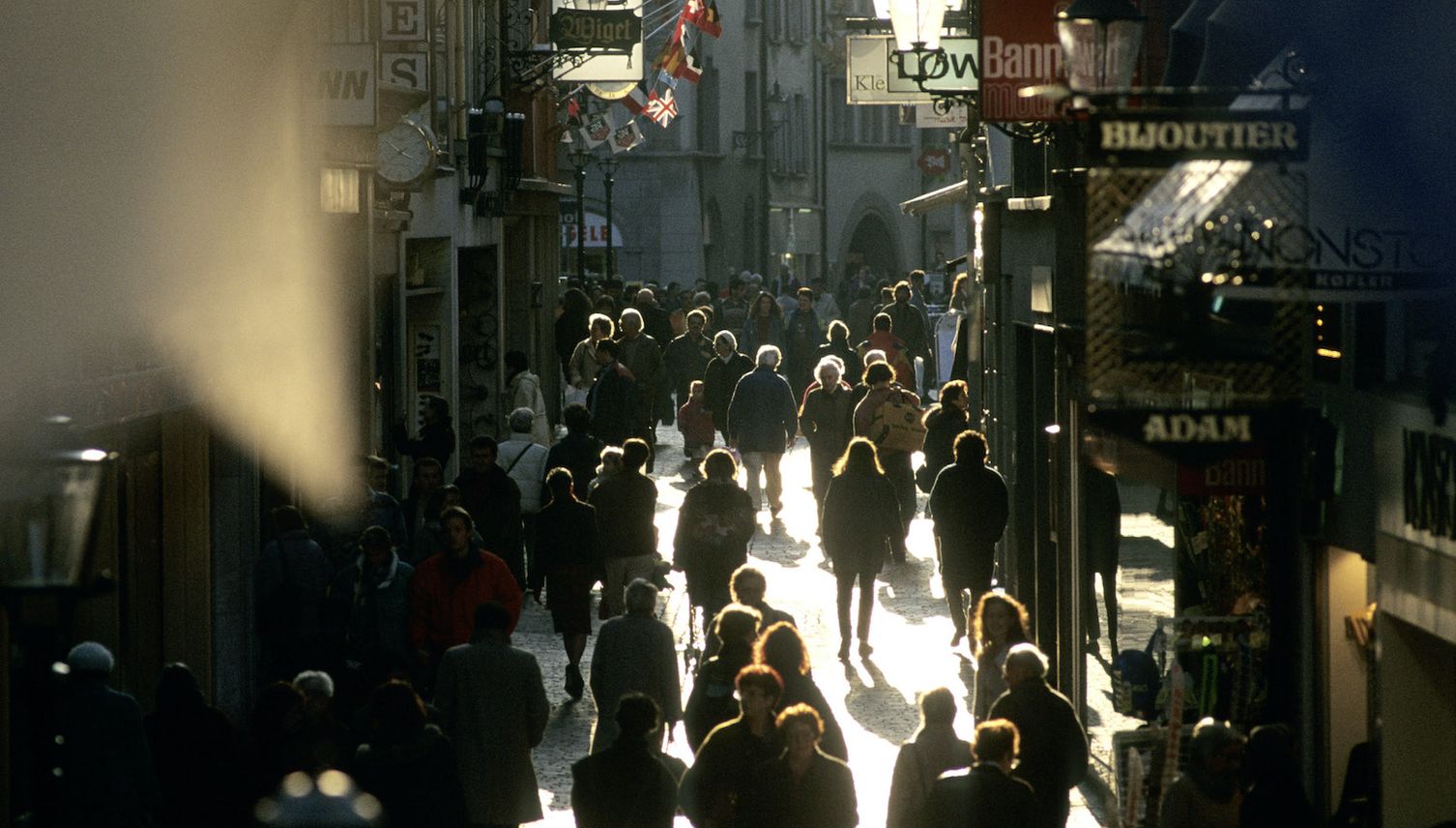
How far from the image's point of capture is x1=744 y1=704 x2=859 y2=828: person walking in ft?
31.5

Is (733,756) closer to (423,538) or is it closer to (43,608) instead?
(43,608)

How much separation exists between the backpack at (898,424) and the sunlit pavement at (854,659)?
1.25 m

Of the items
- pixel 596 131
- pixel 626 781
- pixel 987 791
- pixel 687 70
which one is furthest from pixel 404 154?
pixel 596 131

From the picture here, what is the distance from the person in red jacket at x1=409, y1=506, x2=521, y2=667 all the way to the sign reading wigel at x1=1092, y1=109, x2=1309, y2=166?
20.3 ft

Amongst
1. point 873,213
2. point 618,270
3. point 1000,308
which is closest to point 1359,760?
point 1000,308

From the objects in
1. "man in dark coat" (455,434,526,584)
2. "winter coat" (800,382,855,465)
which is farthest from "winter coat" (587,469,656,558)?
"winter coat" (800,382,855,465)

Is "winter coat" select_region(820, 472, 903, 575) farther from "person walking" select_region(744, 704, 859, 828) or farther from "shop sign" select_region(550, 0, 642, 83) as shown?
"shop sign" select_region(550, 0, 642, 83)

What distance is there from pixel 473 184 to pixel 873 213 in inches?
1919

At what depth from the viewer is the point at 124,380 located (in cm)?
1291

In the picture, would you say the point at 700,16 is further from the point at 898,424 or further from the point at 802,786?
the point at 802,786

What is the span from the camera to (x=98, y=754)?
1021 centimetres

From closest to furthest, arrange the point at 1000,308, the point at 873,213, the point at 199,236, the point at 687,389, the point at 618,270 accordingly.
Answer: the point at 199,236
the point at 1000,308
the point at 687,389
the point at 618,270
the point at 873,213

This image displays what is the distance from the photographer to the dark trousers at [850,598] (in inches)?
686

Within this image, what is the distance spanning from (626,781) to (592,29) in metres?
18.6
